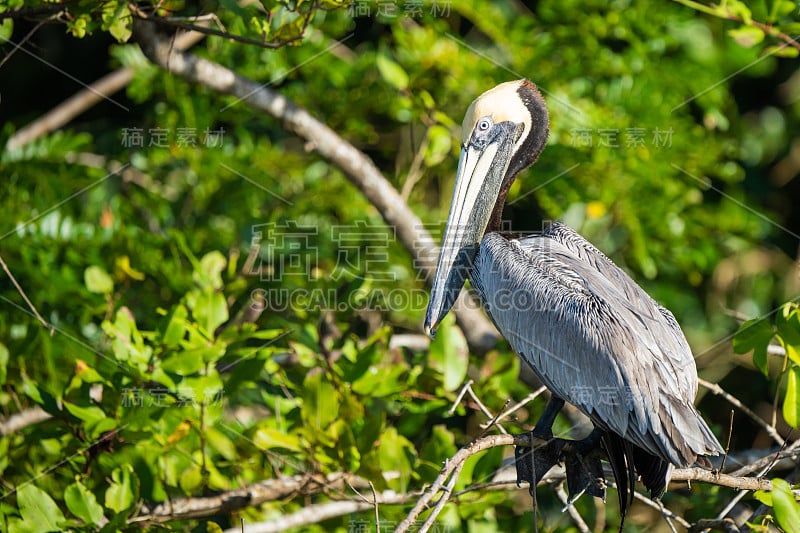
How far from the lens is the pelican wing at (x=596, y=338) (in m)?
3.41

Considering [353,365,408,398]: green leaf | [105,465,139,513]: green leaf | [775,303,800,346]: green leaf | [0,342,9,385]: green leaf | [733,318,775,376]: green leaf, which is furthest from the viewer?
[0,342,9,385]: green leaf

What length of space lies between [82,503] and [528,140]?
2.67 meters

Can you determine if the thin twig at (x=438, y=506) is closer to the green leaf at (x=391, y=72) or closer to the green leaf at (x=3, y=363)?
the green leaf at (x=3, y=363)

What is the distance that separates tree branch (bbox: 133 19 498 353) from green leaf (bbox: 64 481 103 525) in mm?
2233

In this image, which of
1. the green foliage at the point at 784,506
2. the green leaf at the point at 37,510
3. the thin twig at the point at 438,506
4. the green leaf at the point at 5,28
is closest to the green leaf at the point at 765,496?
the green foliage at the point at 784,506

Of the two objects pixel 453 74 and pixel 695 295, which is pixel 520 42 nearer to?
pixel 453 74

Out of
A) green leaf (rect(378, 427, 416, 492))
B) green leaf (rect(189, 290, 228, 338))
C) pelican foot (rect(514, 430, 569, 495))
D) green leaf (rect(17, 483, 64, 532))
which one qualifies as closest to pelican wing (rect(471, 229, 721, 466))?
pelican foot (rect(514, 430, 569, 495))

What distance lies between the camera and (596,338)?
3672 millimetres

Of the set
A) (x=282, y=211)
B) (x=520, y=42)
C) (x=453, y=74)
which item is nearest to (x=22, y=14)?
(x=282, y=211)

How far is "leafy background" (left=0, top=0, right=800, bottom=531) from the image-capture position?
4.09 meters

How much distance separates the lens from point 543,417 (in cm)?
397

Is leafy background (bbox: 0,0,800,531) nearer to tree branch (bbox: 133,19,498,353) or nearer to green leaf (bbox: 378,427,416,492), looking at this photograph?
green leaf (bbox: 378,427,416,492)

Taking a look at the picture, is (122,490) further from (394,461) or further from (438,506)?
(438,506)

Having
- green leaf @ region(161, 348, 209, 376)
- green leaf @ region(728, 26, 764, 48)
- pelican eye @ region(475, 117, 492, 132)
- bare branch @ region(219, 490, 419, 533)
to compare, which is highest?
green leaf @ region(728, 26, 764, 48)
